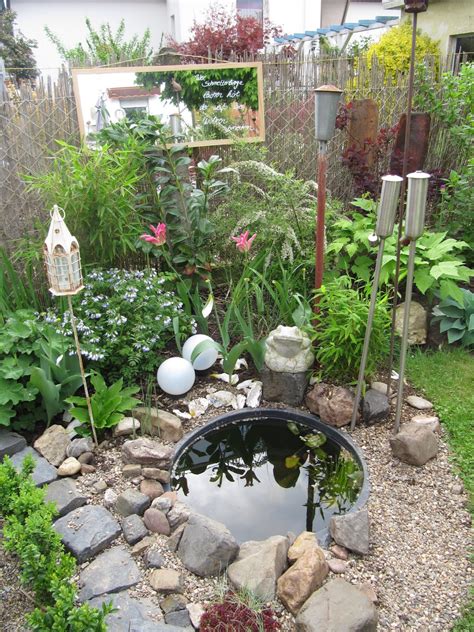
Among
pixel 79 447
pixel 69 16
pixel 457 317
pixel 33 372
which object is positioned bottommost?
pixel 79 447

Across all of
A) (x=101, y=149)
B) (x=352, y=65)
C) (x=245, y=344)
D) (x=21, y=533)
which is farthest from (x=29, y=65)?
(x=21, y=533)

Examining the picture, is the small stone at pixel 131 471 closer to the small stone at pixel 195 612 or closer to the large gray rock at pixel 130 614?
the large gray rock at pixel 130 614

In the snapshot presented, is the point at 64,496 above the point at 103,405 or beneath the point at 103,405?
beneath

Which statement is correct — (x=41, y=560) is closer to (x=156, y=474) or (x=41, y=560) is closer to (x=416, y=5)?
(x=156, y=474)

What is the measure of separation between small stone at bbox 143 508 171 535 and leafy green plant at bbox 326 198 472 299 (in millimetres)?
2145

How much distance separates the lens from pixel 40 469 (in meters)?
2.92

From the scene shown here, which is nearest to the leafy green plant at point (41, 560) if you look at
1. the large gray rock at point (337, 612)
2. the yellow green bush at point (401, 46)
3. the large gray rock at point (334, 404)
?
the large gray rock at point (337, 612)

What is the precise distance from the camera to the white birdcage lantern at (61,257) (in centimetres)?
279

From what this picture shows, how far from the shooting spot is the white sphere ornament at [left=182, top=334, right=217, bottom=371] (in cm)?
365

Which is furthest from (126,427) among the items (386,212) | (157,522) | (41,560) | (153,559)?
(386,212)

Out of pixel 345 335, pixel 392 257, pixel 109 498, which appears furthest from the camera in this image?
pixel 392 257

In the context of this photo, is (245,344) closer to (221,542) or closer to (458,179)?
(221,542)

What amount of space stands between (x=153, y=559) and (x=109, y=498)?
0.49m

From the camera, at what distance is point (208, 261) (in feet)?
13.9
